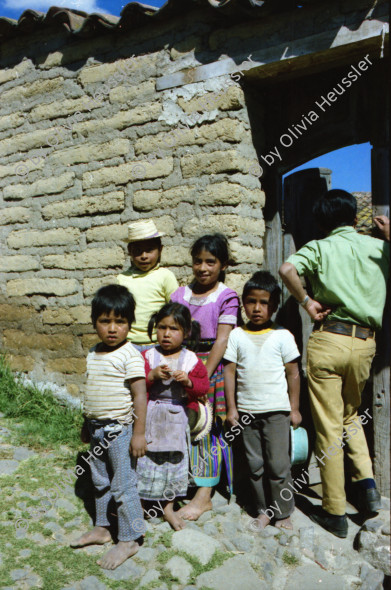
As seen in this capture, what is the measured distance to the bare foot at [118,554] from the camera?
2.64m

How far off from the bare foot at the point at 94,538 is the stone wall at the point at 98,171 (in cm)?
161

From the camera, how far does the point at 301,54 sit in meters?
3.35

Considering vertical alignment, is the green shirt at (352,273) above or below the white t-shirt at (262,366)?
above

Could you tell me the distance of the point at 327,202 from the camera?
319 centimetres

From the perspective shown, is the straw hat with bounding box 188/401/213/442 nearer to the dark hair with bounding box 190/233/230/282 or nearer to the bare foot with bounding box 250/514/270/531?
the bare foot with bounding box 250/514/270/531

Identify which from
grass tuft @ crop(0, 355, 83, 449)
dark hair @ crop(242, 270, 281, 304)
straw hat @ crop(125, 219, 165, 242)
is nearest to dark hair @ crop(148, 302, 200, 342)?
dark hair @ crop(242, 270, 281, 304)

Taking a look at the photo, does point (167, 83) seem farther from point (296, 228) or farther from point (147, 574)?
point (147, 574)

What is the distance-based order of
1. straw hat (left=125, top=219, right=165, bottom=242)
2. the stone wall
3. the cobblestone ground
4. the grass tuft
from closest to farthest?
1. the cobblestone ground
2. straw hat (left=125, top=219, right=165, bottom=242)
3. the stone wall
4. the grass tuft

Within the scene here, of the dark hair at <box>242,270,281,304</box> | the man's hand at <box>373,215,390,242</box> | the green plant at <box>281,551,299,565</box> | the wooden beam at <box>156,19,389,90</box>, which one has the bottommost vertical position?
the green plant at <box>281,551,299,565</box>

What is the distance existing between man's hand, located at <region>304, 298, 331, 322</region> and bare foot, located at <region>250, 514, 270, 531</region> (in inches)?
49.0

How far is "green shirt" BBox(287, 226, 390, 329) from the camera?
9.92 ft

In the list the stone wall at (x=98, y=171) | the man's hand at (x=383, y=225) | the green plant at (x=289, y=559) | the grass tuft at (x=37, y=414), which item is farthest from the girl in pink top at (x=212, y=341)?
the grass tuft at (x=37, y=414)

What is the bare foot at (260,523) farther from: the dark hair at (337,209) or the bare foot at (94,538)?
the dark hair at (337,209)

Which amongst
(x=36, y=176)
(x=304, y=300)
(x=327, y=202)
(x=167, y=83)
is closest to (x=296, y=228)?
(x=327, y=202)
